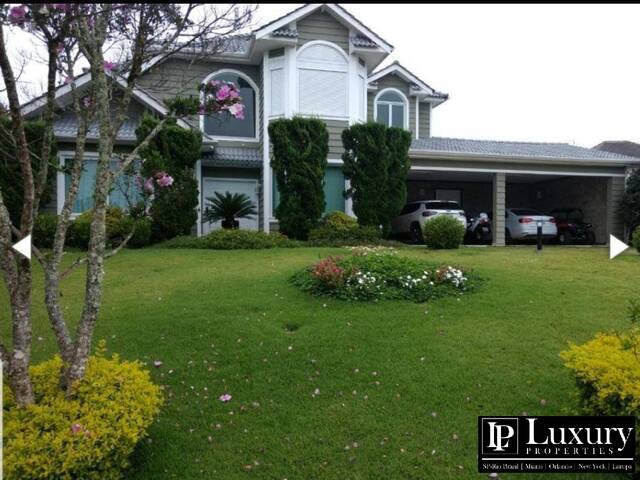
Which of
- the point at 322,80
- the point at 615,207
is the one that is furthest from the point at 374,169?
the point at 615,207

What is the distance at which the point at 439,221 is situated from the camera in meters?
12.7

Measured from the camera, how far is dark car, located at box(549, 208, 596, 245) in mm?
18062

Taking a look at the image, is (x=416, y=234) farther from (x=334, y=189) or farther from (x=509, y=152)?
(x=509, y=152)

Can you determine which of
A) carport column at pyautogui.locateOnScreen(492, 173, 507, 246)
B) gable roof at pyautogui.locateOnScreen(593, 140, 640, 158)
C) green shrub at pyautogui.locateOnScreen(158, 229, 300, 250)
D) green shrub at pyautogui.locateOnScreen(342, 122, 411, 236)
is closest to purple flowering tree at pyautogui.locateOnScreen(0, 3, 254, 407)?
green shrub at pyautogui.locateOnScreen(158, 229, 300, 250)

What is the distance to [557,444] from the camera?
360 centimetres

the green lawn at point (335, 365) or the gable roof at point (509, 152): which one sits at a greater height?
the gable roof at point (509, 152)

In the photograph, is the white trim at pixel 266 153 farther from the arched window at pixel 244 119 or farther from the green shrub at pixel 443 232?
the green shrub at pixel 443 232

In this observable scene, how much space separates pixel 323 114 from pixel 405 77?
5884 millimetres

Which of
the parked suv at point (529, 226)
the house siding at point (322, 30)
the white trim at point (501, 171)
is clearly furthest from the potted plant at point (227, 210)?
the parked suv at point (529, 226)

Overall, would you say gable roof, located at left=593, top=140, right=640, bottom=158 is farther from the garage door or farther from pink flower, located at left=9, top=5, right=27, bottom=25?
pink flower, located at left=9, top=5, right=27, bottom=25

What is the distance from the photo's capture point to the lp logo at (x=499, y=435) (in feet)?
11.8

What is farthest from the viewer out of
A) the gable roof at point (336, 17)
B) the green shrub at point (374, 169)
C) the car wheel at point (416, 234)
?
the car wheel at point (416, 234)

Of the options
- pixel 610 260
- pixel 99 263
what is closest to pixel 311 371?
pixel 99 263

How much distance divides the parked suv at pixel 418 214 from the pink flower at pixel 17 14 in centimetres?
1376
